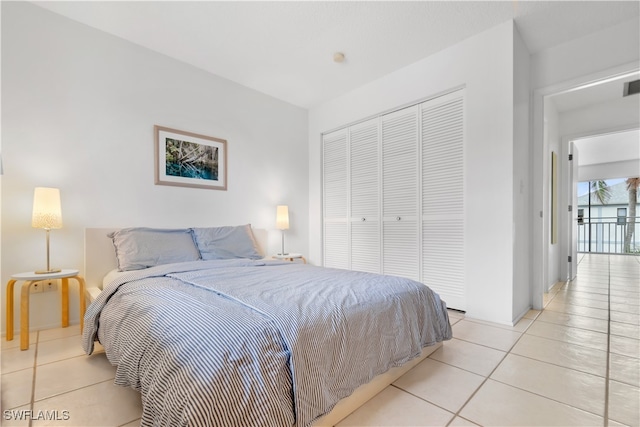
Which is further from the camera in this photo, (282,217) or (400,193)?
(282,217)

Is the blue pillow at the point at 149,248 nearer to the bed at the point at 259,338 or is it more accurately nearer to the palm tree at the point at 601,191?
the bed at the point at 259,338

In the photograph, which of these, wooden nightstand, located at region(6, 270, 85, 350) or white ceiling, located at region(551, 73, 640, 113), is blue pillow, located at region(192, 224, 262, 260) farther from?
white ceiling, located at region(551, 73, 640, 113)

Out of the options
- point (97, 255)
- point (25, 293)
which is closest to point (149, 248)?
point (97, 255)

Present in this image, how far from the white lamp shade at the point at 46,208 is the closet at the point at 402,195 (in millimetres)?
2995

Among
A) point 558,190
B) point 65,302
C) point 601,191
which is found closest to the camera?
point 65,302

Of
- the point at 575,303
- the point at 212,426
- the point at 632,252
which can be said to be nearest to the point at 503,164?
the point at 575,303

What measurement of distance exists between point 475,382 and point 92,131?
11.7 ft

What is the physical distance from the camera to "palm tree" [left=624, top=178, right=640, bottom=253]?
25.1 ft

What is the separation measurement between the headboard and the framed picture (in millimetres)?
726

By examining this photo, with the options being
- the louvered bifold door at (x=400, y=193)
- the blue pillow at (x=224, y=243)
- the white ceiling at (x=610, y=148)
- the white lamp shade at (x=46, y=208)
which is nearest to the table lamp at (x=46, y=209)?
the white lamp shade at (x=46, y=208)

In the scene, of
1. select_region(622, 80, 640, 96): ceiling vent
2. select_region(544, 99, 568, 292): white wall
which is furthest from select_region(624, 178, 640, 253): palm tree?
select_region(622, 80, 640, 96): ceiling vent

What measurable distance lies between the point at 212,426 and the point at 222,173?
3.04m

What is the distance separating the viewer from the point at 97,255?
2582 mm

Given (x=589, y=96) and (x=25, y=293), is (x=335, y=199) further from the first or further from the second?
(x=589, y=96)
